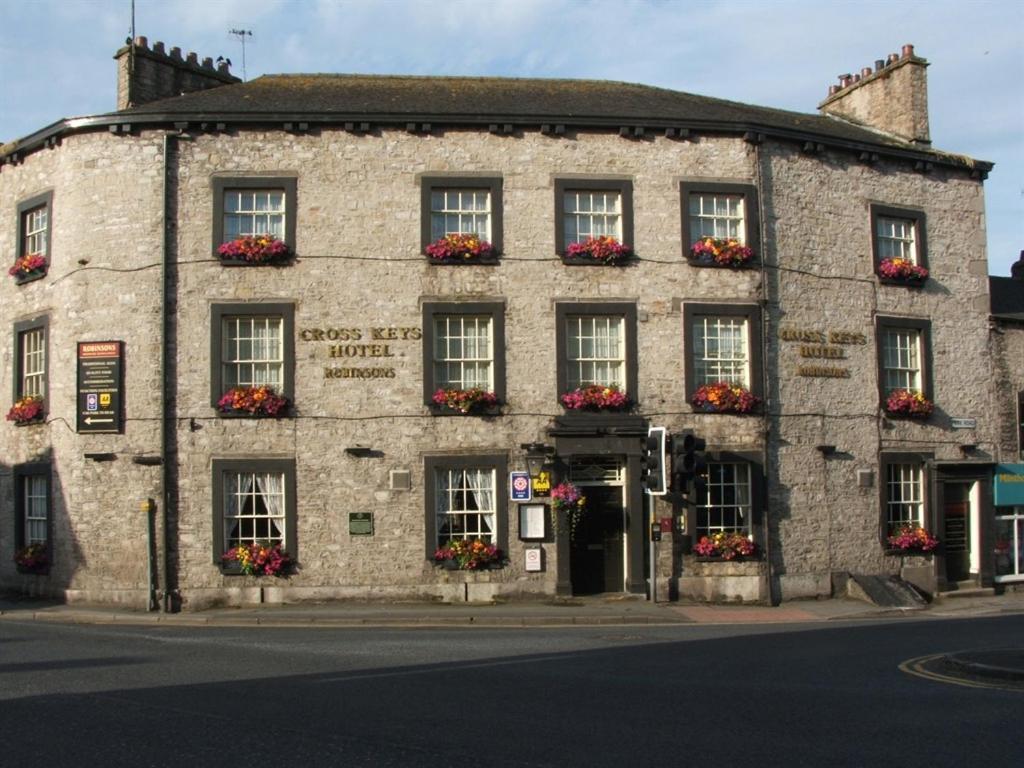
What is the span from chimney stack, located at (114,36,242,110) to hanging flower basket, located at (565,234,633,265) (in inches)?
367

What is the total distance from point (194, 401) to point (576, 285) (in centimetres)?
764

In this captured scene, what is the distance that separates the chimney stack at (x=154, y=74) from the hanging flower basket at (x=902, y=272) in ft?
50.2

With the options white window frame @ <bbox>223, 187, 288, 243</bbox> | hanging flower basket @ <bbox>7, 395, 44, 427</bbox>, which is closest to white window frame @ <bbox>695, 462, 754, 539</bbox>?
white window frame @ <bbox>223, 187, 288, 243</bbox>

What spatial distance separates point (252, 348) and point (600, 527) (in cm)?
758

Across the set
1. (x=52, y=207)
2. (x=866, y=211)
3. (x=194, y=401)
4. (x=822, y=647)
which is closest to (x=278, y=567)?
(x=194, y=401)

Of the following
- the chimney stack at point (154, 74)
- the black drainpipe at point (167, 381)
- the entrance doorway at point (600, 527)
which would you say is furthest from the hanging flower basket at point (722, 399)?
the chimney stack at point (154, 74)

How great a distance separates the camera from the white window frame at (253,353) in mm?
21953

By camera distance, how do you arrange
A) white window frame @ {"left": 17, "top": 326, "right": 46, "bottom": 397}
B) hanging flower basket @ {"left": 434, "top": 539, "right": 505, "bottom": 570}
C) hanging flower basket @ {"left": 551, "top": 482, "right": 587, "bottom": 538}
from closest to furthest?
hanging flower basket @ {"left": 434, "top": 539, "right": 505, "bottom": 570} → hanging flower basket @ {"left": 551, "top": 482, "right": 587, "bottom": 538} → white window frame @ {"left": 17, "top": 326, "right": 46, "bottom": 397}

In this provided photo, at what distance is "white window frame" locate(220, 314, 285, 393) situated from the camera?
2195 centimetres

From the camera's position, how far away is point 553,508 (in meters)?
22.0

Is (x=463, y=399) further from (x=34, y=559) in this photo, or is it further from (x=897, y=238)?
(x=897, y=238)

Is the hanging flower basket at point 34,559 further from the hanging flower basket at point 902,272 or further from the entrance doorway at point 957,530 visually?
the entrance doorway at point 957,530

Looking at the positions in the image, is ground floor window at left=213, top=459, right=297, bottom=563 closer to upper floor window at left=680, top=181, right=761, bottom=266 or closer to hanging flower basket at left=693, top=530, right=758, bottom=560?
hanging flower basket at left=693, top=530, right=758, bottom=560

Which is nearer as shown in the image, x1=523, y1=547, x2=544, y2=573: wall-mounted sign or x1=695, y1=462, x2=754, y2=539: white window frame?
x1=523, y1=547, x2=544, y2=573: wall-mounted sign
